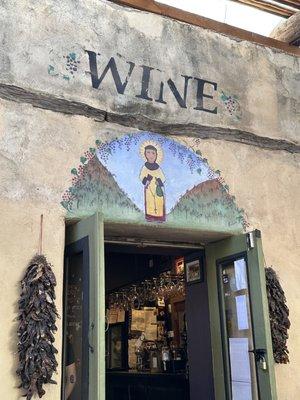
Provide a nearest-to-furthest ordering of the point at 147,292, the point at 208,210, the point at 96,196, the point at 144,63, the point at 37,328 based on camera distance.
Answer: the point at 37,328 < the point at 96,196 < the point at 208,210 < the point at 144,63 < the point at 147,292

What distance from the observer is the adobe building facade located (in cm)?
430

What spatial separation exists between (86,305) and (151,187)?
138cm

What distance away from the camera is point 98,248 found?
404 cm

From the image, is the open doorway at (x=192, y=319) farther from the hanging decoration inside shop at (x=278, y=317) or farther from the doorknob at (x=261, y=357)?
the hanging decoration inside shop at (x=278, y=317)

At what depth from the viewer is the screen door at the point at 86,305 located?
12.3ft

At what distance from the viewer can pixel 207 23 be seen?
5.80 metres

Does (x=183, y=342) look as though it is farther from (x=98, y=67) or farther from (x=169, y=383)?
(x=98, y=67)

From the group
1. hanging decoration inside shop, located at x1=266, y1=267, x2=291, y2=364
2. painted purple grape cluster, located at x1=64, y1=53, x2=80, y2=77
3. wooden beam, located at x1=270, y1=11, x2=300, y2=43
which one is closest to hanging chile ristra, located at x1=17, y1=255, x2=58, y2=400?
painted purple grape cluster, located at x1=64, y1=53, x2=80, y2=77

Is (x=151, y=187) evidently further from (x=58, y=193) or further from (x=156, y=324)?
(x=156, y=324)

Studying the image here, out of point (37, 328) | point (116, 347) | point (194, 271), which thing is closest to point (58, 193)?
point (37, 328)

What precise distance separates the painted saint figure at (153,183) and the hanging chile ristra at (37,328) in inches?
46.0

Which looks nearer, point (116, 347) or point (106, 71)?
point (106, 71)

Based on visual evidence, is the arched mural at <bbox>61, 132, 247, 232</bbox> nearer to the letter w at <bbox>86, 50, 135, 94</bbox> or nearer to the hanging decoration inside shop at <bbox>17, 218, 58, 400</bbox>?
the letter w at <bbox>86, 50, 135, 94</bbox>

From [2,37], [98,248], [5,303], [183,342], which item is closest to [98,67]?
[2,37]
